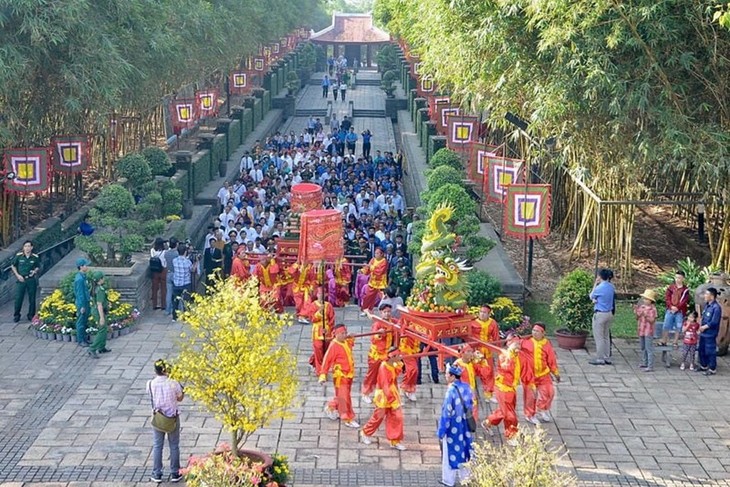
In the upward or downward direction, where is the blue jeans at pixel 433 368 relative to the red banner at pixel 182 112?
downward

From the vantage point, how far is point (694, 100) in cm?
1509

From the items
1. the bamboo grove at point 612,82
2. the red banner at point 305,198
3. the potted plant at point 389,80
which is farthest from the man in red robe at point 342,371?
the potted plant at point 389,80

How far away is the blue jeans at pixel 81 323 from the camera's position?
14.0 metres

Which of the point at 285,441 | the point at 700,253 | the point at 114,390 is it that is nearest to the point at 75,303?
the point at 114,390

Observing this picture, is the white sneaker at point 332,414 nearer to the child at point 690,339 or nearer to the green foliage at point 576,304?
the green foliage at point 576,304

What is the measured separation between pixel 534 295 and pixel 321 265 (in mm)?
4053

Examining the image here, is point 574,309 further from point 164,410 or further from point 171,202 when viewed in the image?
point 171,202

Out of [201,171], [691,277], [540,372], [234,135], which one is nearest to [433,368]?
[540,372]

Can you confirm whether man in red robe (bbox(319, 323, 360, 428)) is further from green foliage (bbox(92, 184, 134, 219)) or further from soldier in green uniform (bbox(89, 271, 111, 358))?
green foliage (bbox(92, 184, 134, 219))

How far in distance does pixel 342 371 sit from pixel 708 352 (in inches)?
198

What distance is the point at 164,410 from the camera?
32.1 feet

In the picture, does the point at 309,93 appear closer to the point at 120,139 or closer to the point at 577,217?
the point at 120,139

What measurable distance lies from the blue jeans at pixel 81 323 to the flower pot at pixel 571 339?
253 inches

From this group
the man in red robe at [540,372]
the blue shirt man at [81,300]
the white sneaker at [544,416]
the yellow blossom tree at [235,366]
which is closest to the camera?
the yellow blossom tree at [235,366]
